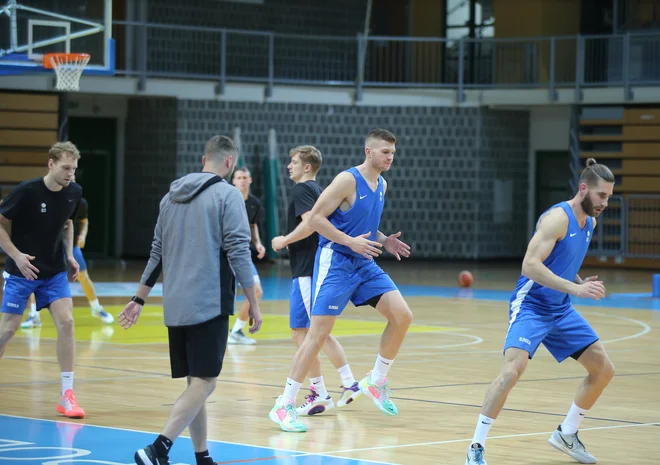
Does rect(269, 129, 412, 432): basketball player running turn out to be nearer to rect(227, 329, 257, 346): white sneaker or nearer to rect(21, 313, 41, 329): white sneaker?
rect(227, 329, 257, 346): white sneaker

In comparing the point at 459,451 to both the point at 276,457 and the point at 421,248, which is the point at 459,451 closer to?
the point at 276,457

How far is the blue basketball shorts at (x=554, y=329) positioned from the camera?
275 inches

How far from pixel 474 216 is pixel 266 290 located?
1060 cm

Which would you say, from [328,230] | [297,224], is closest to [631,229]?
[297,224]

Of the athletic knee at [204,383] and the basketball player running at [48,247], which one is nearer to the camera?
the athletic knee at [204,383]

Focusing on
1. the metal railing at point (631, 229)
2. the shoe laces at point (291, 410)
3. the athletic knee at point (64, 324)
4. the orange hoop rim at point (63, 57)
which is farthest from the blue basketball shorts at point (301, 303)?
the metal railing at point (631, 229)

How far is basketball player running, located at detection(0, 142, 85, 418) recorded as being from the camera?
8.36 metres

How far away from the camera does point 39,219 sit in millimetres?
8469

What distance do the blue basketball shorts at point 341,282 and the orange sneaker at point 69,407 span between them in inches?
70.5

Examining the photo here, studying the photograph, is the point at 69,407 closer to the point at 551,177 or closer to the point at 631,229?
the point at 631,229

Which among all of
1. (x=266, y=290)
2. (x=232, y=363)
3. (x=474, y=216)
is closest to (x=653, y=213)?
(x=474, y=216)

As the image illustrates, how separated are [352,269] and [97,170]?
2206cm

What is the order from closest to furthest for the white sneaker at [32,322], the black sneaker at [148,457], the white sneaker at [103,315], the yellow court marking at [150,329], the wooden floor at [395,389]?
the black sneaker at [148,457] < the wooden floor at [395,389] < the yellow court marking at [150,329] < the white sneaker at [32,322] < the white sneaker at [103,315]

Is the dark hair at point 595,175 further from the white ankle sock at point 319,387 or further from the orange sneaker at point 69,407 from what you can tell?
the orange sneaker at point 69,407
